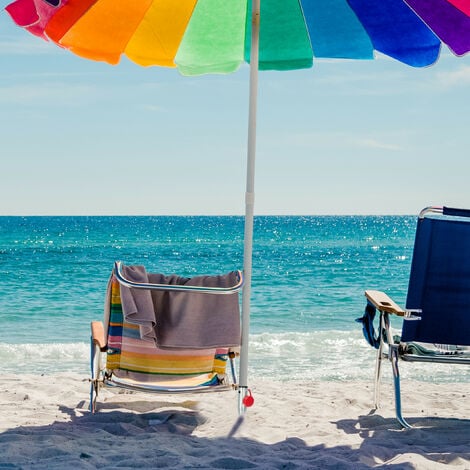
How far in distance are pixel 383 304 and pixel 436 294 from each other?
272 millimetres

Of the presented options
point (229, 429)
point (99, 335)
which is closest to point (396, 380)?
point (229, 429)

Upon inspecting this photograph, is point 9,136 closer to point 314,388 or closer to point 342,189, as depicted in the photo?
point 342,189

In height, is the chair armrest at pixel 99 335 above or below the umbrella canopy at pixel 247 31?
below

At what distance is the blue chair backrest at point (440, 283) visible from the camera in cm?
364

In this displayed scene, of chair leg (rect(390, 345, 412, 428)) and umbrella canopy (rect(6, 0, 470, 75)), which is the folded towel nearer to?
chair leg (rect(390, 345, 412, 428))

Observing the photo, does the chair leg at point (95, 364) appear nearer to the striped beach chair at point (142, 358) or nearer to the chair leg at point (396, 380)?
the striped beach chair at point (142, 358)

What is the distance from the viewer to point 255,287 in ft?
Result: 53.6

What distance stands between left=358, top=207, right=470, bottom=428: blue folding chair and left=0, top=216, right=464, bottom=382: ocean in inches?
105

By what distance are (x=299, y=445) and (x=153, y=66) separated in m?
2.15

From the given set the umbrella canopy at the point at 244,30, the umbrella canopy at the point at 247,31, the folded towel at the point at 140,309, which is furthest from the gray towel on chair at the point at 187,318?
the umbrella canopy at the point at 244,30

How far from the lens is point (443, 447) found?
11.1 feet

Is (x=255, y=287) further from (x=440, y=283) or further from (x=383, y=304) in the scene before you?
(x=440, y=283)

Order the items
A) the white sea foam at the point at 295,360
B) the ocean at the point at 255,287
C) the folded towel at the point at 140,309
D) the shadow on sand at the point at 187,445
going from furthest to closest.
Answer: the ocean at the point at 255,287 < the white sea foam at the point at 295,360 < the folded towel at the point at 140,309 < the shadow on sand at the point at 187,445

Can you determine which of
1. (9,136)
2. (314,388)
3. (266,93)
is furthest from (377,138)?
(314,388)
